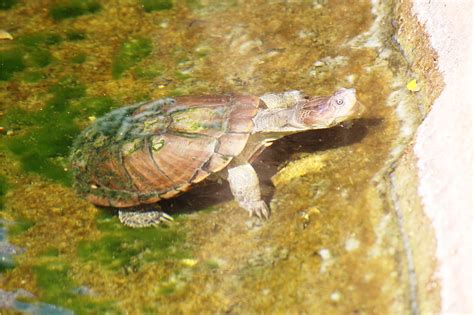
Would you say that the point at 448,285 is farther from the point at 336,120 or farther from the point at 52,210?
the point at 52,210

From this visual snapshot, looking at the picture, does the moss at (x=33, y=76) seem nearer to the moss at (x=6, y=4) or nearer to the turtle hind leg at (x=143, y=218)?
the moss at (x=6, y=4)

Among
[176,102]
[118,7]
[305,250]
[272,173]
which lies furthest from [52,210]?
[118,7]

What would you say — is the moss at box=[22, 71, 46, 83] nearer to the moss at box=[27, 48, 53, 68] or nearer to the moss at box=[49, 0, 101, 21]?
the moss at box=[27, 48, 53, 68]

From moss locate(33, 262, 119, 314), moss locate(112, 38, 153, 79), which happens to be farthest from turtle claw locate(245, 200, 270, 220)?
moss locate(112, 38, 153, 79)

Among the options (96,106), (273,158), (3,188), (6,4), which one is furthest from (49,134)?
(6,4)

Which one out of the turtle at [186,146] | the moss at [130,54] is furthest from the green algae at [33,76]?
the turtle at [186,146]
